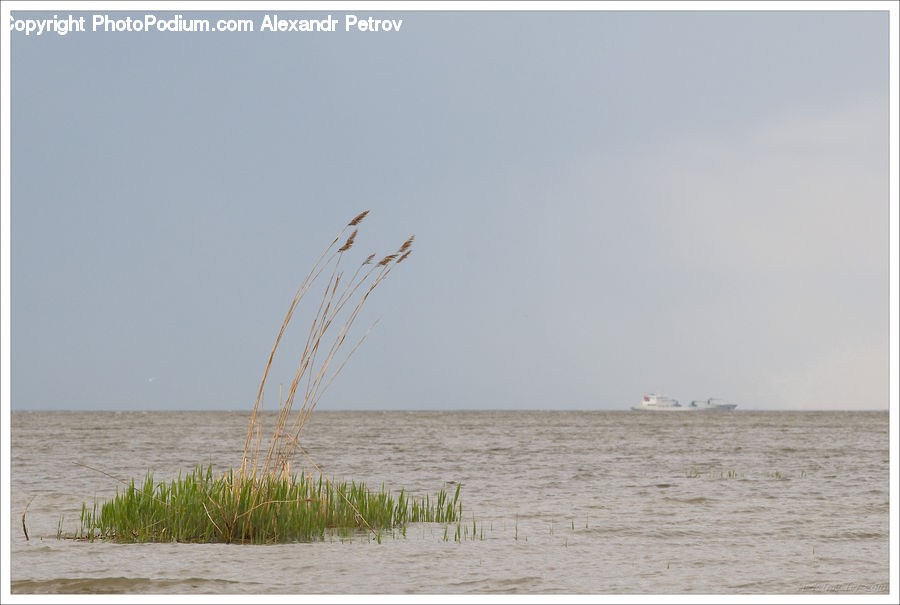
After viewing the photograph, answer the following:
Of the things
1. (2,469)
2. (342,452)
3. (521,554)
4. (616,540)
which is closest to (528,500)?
(616,540)

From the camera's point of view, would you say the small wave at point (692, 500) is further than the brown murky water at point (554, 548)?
Yes

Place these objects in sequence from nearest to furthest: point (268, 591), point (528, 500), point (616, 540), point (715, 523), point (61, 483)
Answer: point (268, 591) → point (616, 540) → point (715, 523) → point (528, 500) → point (61, 483)

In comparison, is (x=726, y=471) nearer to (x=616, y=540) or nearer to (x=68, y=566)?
(x=616, y=540)

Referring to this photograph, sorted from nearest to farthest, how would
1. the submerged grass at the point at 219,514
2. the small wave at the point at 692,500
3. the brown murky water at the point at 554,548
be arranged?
the brown murky water at the point at 554,548 < the submerged grass at the point at 219,514 < the small wave at the point at 692,500

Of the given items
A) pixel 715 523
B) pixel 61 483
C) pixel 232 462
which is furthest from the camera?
pixel 232 462

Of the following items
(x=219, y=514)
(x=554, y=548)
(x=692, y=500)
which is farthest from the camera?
(x=692, y=500)

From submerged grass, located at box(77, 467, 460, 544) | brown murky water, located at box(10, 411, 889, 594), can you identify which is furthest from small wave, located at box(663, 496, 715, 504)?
submerged grass, located at box(77, 467, 460, 544)

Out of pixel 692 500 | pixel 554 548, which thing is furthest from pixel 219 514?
pixel 692 500

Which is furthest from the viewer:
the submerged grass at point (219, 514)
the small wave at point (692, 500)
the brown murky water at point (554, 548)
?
the small wave at point (692, 500)

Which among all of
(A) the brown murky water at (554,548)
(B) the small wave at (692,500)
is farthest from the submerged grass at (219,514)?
(B) the small wave at (692,500)

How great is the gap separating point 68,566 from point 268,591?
2.16 metres

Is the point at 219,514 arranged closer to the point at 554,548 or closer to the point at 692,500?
the point at 554,548

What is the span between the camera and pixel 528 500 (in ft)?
49.8

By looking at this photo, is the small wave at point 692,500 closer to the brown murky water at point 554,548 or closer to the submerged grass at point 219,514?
the brown murky water at point 554,548
